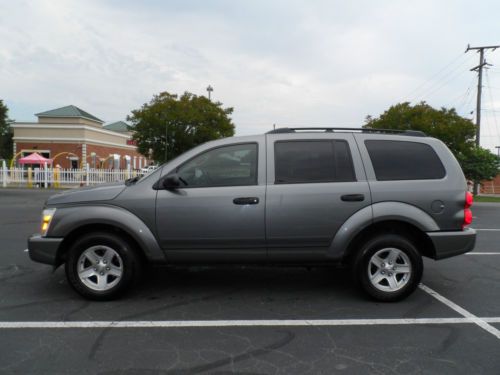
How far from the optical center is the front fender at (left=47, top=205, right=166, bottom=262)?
432 cm

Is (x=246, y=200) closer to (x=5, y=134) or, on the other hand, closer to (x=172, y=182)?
(x=172, y=182)

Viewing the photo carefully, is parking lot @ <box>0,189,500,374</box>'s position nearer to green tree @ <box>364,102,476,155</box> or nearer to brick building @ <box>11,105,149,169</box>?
green tree @ <box>364,102,476,155</box>

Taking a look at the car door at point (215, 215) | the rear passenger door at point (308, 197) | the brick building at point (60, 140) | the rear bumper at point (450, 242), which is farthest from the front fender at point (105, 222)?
the brick building at point (60, 140)

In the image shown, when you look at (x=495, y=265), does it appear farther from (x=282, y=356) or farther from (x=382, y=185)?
(x=282, y=356)

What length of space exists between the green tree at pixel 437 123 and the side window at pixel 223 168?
68.0 feet

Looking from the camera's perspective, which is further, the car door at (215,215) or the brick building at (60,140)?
the brick building at (60,140)

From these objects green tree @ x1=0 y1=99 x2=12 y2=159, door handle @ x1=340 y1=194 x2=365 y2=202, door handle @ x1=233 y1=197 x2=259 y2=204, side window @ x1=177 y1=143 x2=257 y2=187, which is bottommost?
door handle @ x1=233 y1=197 x2=259 y2=204

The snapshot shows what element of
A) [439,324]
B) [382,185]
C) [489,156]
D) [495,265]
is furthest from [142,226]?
[489,156]

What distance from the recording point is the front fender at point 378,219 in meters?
4.35

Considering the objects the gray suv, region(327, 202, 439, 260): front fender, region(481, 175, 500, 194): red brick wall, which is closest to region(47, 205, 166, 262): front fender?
the gray suv

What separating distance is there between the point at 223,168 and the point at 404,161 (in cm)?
201

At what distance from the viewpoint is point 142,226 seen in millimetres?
4352

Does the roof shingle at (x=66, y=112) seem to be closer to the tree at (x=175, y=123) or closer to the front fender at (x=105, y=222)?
the tree at (x=175, y=123)

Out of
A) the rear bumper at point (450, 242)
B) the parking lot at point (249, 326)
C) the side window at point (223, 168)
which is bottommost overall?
the parking lot at point (249, 326)
